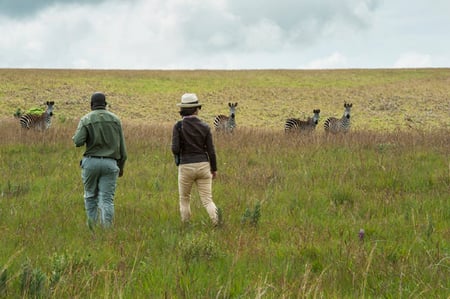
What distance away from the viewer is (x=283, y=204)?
25.6 feet

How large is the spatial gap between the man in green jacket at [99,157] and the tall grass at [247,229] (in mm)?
329

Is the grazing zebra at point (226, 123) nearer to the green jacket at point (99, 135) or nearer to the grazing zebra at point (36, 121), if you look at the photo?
the grazing zebra at point (36, 121)

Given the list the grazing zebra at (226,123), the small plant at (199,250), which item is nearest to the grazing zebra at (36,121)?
the grazing zebra at (226,123)

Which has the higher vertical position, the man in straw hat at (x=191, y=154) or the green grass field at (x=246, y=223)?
the man in straw hat at (x=191, y=154)

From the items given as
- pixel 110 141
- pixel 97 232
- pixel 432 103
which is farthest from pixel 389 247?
pixel 432 103

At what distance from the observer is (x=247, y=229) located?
21.3ft

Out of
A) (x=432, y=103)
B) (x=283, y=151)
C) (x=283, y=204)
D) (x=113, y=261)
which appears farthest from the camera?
(x=432, y=103)

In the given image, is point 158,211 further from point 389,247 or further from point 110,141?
point 389,247

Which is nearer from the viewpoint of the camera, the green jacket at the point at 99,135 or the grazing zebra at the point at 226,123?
the green jacket at the point at 99,135

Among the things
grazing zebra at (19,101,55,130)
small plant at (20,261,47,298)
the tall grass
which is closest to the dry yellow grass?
grazing zebra at (19,101,55,130)

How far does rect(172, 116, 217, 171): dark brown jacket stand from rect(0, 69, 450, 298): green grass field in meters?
0.92

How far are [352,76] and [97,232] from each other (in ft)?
233

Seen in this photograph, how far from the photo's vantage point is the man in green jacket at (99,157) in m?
7.05

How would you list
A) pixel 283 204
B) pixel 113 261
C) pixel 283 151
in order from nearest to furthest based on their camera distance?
pixel 113 261
pixel 283 204
pixel 283 151
